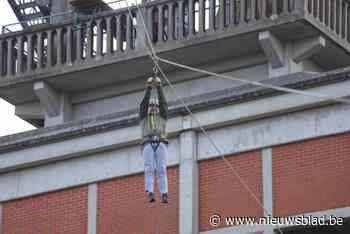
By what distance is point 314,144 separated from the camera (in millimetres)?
41250

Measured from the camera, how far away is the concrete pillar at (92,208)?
43344mm

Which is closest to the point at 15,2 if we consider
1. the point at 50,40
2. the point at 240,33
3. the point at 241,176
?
the point at 50,40

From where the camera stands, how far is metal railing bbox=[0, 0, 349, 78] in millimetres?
45219

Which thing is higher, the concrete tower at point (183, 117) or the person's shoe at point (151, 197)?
the concrete tower at point (183, 117)

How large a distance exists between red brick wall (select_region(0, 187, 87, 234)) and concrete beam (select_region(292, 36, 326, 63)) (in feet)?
16.4

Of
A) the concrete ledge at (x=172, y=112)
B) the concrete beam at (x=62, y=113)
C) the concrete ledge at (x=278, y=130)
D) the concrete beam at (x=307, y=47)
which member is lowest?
the concrete ledge at (x=278, y=130)

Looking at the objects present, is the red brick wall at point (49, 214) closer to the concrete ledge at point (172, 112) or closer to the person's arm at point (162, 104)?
the concrete ledge at point (172, 112)

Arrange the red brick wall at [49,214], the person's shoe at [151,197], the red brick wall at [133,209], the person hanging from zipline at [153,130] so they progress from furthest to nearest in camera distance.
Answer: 1. the red brick wall at [49,214]
2. the red brick wall at [133,209]
3. the person's shoe at [151,197]
4. the person hanging from zipline at [153,130]

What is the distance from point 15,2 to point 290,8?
8.08m

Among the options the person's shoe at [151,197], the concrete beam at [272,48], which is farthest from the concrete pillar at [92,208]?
the concrete beam at [272,48]

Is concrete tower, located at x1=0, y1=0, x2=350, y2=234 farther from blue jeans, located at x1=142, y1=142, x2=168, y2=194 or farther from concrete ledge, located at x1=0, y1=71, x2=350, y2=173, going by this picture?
blue jeans, located at x1=142, y1=142, x2=168, y2=194

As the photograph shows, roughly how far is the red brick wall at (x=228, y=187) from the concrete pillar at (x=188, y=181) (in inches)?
4.6

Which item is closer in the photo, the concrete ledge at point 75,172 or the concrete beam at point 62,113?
the concrete ledge at point 75,172

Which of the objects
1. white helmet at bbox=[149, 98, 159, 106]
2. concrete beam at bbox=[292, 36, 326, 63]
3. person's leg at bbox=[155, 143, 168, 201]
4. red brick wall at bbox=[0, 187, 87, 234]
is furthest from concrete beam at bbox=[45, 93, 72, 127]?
white helmet at bbox=[149, 98, 159, 106]
